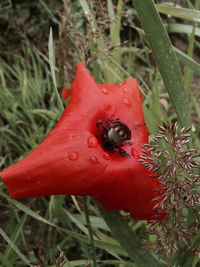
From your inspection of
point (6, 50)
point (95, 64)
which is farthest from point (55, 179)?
point (6, 50)

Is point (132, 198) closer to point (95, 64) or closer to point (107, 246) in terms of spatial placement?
point (107, 246)

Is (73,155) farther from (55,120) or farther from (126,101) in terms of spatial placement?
(55,120)

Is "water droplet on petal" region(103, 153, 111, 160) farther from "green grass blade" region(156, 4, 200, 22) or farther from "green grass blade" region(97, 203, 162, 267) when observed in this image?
"green grass blade" region(156, 4, 200, 22)

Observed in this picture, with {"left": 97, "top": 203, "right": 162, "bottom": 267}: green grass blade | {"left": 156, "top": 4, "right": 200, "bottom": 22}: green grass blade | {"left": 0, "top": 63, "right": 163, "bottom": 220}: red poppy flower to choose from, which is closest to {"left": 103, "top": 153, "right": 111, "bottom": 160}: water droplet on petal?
{"left": 0, "top": 63, "right": 163, "bottom": 220}: red poppy flower

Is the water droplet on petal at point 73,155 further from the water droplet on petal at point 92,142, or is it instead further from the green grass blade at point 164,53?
the green grass blade at point 164,53

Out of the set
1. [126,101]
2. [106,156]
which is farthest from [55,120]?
[106,156]

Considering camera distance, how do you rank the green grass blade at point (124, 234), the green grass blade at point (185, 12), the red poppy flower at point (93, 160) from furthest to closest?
the green grass blade at point (185, 12) < the green grass blade at point (124, 234) < the red poppy flower at point (93, 160)

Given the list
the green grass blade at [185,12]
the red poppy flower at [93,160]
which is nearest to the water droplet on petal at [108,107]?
the red poppy flower at [93,160]
